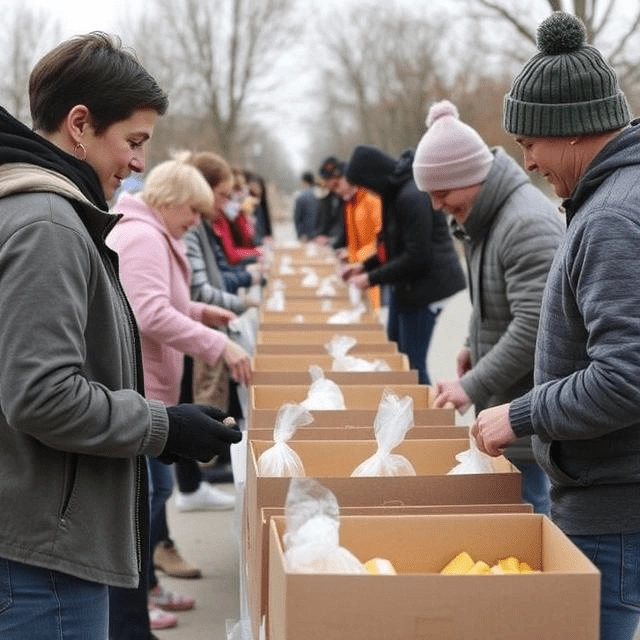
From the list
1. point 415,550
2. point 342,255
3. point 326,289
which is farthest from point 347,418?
point 342,255

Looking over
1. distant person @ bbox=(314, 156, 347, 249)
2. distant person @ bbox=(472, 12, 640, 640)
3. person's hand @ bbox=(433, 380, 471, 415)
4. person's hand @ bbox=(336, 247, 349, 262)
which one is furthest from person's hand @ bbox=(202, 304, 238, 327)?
distant person @ bbox=(314, 156, 347, 249)

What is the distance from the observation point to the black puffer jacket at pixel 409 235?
6.74 meters

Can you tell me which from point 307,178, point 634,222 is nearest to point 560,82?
point 634,222

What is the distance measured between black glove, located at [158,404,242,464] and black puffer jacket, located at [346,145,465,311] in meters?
4.43

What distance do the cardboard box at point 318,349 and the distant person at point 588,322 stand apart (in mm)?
2152

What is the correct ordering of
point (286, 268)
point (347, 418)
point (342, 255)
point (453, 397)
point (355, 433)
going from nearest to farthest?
point (355, 433)
point (347, 418)
point (453, 397)
point (286, 268)
point (342, 255)

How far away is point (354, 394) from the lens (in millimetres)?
3938

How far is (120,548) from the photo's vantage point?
227 centimetres

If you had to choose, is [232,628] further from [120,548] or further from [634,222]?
[634,222]

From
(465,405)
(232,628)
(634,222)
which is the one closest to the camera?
(634,222)

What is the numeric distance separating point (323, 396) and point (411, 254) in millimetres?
3119

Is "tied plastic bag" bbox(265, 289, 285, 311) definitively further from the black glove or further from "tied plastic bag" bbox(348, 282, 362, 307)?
the black glove

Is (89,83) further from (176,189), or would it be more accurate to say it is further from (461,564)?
(176,189)

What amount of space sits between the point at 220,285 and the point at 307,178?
15.0 m
